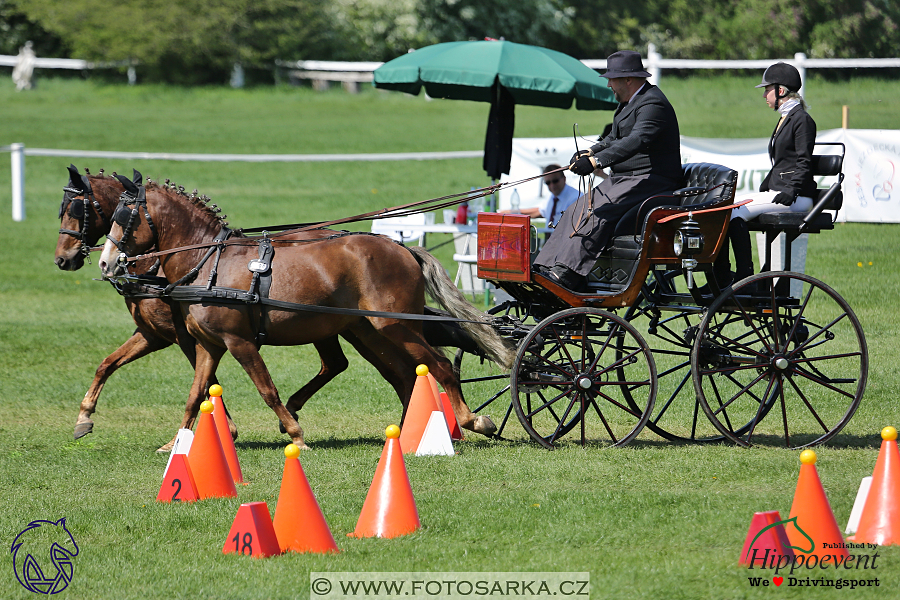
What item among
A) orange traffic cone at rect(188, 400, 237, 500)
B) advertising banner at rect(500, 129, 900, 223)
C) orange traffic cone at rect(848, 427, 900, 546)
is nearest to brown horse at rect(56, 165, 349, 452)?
orange traffic cone at rect(188, 400, 237, 500)

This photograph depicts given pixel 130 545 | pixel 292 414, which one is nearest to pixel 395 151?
pixel 292 414

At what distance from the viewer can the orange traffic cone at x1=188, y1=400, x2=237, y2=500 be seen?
19.9 feet

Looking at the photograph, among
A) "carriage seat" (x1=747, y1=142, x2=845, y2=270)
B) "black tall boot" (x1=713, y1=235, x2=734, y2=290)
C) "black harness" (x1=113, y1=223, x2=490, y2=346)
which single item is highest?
"carriage seat" (x1=747, y1=142, x2=845, y2=270)

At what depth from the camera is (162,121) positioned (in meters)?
33.8

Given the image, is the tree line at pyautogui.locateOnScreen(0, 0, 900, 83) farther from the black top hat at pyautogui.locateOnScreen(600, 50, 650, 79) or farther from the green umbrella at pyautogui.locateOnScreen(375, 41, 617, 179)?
the black top hat at pyautogui.locateOnScreen(600, 50, 650, 79)

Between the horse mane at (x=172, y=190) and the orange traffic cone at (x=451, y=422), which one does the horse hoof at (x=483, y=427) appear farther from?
the horse mane at (x=172, y=190)

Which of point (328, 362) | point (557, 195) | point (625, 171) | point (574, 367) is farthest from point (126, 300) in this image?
point (557, 195)

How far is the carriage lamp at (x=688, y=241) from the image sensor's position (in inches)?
258

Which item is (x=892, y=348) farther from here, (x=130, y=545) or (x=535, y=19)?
(x=535, y=19)

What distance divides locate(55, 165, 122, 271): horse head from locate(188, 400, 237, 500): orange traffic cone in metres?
1.96

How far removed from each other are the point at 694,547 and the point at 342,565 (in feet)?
5.54

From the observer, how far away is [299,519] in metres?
4.95

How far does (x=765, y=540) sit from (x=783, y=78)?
3.65 metres

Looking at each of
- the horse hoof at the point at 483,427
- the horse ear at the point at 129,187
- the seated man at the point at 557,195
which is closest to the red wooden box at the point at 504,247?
the horse hoof at the point at 483,427
